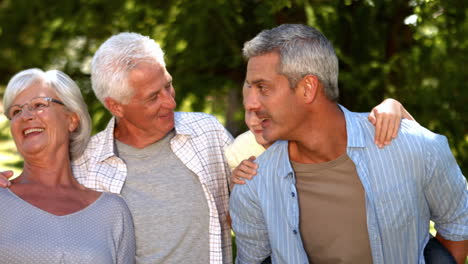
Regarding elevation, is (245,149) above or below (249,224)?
above

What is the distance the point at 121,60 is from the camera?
10.5 ft

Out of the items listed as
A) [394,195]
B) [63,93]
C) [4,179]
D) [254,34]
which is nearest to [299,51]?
[394,195]

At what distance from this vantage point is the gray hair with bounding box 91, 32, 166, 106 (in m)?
3.19

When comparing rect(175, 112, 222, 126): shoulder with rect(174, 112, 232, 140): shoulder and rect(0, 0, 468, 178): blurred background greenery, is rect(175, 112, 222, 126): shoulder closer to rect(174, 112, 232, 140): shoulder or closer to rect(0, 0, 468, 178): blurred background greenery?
rect(174, 112, 232, 140): shoulder

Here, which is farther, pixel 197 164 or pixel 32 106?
pixel 197 164

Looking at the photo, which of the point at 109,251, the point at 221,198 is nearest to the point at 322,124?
the point at 221,198

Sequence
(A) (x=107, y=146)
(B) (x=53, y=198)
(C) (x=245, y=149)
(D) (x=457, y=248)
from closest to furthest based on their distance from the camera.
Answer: (D) (x=457, y=248)
(B) (x=53, y=198)
(C) (x=245, y=149)
(A) (x=107, y=146)

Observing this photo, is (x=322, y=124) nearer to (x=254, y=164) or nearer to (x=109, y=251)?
(x=254, y=164)

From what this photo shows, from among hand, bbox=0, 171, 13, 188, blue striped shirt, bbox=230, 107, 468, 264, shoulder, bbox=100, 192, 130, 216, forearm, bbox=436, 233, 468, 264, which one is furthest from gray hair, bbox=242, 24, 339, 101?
hand, bbox=0, 171, 13, 188

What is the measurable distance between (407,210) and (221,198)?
100 cm

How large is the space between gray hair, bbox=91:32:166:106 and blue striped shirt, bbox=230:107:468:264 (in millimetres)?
862

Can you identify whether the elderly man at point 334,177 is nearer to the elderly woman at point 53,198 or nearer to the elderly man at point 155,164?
the elderly man at point 155,164

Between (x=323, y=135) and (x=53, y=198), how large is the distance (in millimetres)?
1300

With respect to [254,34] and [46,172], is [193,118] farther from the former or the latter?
[254,34]
